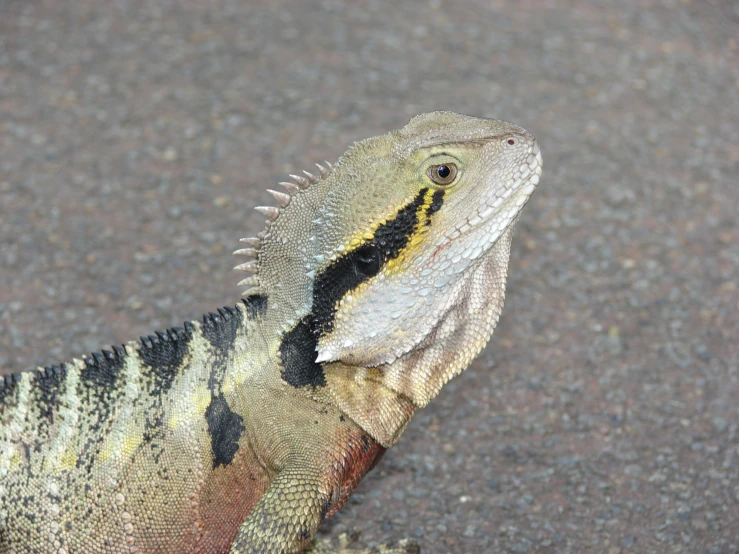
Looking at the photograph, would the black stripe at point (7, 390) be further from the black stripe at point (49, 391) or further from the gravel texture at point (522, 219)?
the gravel texture at point (522, 219)

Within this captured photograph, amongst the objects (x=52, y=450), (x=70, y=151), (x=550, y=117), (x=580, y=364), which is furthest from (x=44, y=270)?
(x=550, y=117)

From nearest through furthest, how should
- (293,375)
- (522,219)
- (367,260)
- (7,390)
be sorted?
1. (367,260)
2. (293,375)
3. (7,390)
4. (522,219)

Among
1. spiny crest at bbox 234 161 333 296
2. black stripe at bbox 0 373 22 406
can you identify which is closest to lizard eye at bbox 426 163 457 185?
spiny crest at bbox 234 161 333 296

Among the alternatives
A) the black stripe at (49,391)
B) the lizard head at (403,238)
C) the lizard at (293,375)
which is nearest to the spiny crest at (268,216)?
the lizard at (293,375)

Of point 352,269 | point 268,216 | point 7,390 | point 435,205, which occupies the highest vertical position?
point 435,205

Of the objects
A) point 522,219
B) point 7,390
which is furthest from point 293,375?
point 522,219

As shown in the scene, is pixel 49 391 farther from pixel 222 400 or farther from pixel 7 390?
pixel 222 400

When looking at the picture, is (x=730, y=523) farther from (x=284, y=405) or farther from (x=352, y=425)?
(x=284, y=405)
